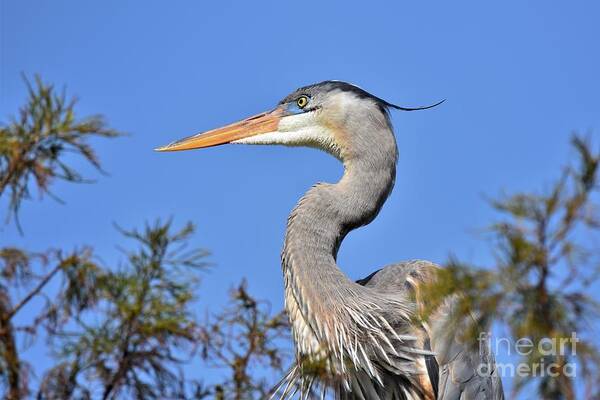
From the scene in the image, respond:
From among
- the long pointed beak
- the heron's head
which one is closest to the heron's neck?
the heron's head

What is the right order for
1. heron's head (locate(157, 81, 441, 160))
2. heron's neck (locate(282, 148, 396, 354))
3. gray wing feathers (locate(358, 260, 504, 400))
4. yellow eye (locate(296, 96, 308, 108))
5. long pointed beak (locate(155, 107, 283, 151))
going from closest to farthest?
gray wing feathers (locate(358, 260, 504, 400)) → heron's neck (locate(282, 148, 396, 354)) → heron's head (locate(157, 81, 441, 160)) → yellow eye (locate(296, 96, 308, 108)) → long pointed beak (locate(155, 107, 283, 151))

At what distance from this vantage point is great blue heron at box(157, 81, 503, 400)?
15.2 feet

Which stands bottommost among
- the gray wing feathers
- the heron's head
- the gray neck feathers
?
the gray wing feathers

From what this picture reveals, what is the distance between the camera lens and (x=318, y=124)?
18.2 ft

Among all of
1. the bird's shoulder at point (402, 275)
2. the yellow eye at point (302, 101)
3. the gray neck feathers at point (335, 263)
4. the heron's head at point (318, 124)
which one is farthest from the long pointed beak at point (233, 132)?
the bird's shoulder at point (402, 275)

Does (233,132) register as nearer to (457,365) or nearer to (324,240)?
(324,240)

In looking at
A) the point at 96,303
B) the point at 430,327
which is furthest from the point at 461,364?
the point at 96,303

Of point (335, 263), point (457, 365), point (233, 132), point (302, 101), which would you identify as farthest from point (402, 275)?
point (233, 132)

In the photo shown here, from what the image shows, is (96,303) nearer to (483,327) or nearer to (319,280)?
(319,280)

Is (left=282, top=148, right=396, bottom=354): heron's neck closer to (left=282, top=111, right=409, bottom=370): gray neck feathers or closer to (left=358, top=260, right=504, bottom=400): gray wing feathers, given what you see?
(left=282, top=111, right=409, bottom=370): gray neck feathers

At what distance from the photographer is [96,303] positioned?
3.50 metres

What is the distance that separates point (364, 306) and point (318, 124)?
48.5 inches

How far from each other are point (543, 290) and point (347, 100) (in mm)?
3542

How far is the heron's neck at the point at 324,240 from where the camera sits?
4.72m
